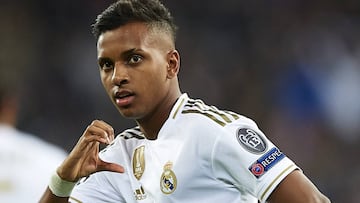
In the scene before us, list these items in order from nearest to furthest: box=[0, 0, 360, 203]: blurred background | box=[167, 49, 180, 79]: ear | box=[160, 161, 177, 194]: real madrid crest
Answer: box=[160, 161, 177, 194]: real madrid crest < box=[167, 49, 180, 79]: ear < box=[0, 0, 360, 203]: blurred background

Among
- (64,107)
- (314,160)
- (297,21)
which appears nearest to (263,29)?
(297,21)

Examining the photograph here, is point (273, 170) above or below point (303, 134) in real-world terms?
above

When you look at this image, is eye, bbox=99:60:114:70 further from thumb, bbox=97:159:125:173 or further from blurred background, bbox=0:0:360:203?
blurred background, bbox=0:0:360:203

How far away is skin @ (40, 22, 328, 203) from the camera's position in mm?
2910

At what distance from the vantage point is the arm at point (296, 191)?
103 inches

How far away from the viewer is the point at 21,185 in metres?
4.12

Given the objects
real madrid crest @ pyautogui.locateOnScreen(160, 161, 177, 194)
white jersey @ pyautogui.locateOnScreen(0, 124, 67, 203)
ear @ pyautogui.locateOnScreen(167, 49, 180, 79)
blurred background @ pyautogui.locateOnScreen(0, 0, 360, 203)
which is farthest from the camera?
blurred background @ pyautogui.locateOnScreen(0, 0, 360, 203)

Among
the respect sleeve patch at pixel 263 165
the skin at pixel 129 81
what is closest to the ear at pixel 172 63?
the skin at pixel 129 81

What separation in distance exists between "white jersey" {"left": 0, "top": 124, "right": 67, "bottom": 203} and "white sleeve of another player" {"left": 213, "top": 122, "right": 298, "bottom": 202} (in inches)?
58.8

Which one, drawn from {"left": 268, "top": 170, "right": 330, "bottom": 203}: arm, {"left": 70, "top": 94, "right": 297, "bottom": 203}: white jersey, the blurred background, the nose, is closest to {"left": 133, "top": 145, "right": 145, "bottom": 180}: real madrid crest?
{"left": 70, "top": 94, "right": 297, "bottom": 203}: white jersey

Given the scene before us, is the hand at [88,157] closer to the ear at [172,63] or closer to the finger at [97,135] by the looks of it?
the finger at [97,135]

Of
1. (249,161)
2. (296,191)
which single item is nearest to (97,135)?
(249,161)

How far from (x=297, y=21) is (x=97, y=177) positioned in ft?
17.7

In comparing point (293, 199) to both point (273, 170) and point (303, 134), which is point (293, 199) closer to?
point (273, 170)
